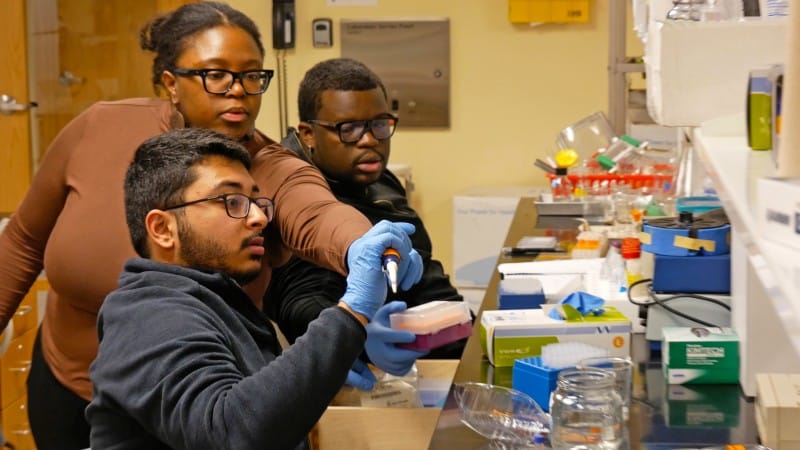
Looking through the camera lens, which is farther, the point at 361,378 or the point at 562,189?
the point at 562,189

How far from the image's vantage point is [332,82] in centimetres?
299

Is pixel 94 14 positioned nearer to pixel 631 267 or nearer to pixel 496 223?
pixel 496 223

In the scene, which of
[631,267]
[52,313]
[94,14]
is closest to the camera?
[52,313]

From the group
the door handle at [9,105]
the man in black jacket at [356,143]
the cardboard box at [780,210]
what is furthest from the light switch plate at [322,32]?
the cardboard box at [780,210]

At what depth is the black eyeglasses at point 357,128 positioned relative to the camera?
292 centimetres

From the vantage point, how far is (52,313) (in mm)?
2510

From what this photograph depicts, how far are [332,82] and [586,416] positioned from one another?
146 centimetres

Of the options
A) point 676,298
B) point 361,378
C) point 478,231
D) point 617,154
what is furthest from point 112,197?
point 478,231

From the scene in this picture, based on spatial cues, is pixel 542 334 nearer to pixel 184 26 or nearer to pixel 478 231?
pixel 184 26

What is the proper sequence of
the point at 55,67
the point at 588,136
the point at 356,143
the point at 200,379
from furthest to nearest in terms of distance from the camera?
the point at 588,136
the point at 55,67
the point at 356,143
the point at 200,379

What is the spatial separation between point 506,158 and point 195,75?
12.2 feet

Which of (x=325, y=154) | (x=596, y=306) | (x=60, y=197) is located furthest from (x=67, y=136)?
(x=596, y=306)

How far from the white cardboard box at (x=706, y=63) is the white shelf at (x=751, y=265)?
0.24 meters

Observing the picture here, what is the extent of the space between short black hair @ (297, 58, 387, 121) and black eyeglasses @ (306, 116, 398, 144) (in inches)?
2.9
